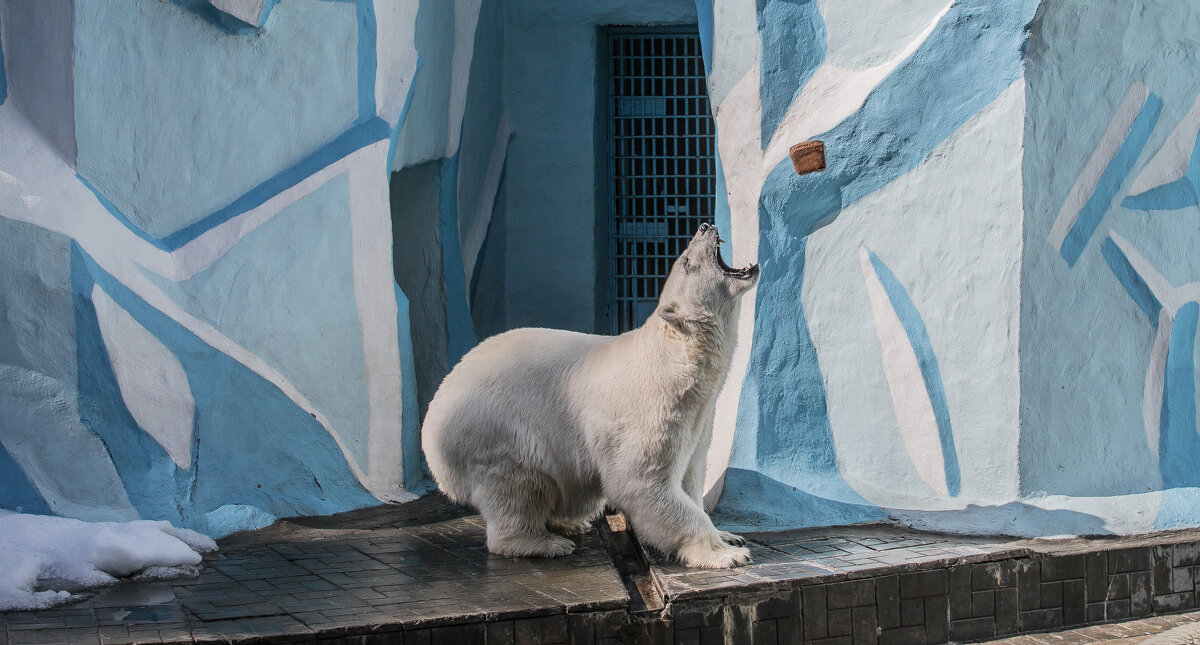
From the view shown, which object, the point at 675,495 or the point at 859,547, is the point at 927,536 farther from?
the point at 675,495

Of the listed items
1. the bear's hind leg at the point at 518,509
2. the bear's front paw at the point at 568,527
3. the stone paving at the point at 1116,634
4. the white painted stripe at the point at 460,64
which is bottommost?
the stone paving at the point at 1116,634

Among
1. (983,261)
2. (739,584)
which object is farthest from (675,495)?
(983,261)

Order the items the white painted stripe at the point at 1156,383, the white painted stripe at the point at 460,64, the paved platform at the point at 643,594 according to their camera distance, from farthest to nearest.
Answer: the white painted stripe at the point at 460,64 < the white painted stripe at the point at 1156,383 < the paved platform at the point at 643,594

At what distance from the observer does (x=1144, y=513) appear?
470 centimetres

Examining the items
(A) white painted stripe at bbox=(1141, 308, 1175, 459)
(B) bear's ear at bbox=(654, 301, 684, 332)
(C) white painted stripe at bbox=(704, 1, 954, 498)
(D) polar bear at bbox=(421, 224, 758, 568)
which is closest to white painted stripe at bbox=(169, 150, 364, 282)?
(D) polar bear at bbox=(421, 224, 758, 568)

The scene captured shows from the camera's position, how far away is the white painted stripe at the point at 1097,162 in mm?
4812

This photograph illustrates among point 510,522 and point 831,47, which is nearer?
point 510,522

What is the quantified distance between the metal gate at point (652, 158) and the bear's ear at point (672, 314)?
12.7ft

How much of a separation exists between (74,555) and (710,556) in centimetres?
251

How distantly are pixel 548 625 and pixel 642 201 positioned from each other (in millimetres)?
4986

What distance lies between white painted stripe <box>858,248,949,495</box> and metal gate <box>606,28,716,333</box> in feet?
10.3

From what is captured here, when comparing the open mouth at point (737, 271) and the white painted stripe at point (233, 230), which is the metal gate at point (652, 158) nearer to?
the white painted stripe at point (233, 230)

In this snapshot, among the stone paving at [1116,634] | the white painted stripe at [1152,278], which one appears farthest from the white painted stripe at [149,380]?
the white painted stripe at [1152,278]

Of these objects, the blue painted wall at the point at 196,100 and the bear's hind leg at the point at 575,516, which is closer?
the bear's hind leg at the point at 575,516
